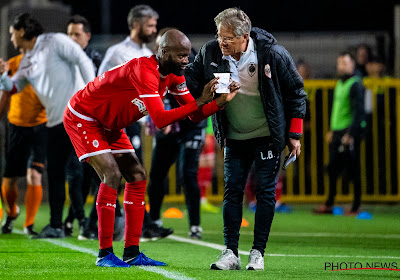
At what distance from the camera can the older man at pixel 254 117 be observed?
21.9ft

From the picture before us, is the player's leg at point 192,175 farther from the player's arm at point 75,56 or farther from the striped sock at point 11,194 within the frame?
the striped sock at point 11,194

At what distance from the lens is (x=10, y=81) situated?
9125 millimetres

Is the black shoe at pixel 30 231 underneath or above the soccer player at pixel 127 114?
underneath

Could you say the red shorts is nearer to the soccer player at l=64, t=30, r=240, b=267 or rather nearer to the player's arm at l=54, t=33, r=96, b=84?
the soccer player at l=64, t=30, r=240, b=267

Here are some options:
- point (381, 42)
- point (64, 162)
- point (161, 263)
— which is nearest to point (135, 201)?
point (161, 263)

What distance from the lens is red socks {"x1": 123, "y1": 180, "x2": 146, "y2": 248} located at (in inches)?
268

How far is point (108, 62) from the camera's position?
922cm

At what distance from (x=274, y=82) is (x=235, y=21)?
0.56 meters

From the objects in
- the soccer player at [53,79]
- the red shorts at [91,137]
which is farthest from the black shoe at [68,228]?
the red shorts at [91,137]

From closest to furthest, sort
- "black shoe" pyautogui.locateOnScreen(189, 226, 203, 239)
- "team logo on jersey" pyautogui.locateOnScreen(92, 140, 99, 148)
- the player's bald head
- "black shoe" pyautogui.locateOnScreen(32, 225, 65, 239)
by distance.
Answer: the player's bald head < "team logo on jersey" pyautogui.locateOnScreen(92, 140, 99, 148) < "black shoe" pyautogui.locateOnScreen(32, 225, 65, 239) < "black shoe" pyautogui.locateOnScreen(189, 226, 203, 239)

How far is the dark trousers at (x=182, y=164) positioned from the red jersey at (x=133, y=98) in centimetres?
253

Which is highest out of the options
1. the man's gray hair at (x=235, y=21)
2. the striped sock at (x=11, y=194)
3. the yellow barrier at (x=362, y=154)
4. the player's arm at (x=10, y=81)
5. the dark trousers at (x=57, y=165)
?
the man's gray hair at (x=235, y=21)

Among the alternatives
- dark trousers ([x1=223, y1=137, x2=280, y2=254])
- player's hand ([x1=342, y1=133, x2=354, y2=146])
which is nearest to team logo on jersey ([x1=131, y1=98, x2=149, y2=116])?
dark trousers ([x1=223, y1=137, x2=280, y2=254])

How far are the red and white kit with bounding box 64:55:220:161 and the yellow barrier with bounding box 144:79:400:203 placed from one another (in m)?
8.49
